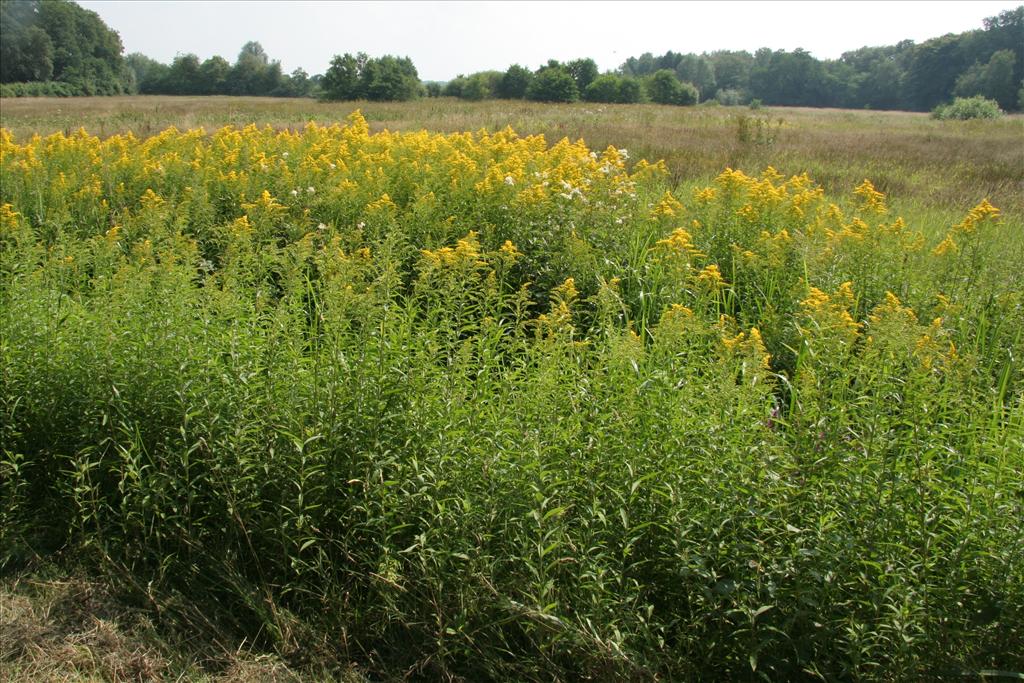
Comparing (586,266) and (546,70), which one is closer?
(586,266)

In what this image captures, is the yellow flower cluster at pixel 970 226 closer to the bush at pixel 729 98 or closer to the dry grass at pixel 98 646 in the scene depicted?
the dry grass at pixel 98 646

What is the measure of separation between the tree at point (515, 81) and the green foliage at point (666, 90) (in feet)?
55.2

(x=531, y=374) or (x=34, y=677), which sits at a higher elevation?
(x=531, y=374)

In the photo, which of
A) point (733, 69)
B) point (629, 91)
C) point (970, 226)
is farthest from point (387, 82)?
point (733, 69)

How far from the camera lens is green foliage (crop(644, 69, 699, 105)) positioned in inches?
2520

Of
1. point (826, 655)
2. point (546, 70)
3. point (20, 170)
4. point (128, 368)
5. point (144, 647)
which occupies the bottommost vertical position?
point (144, 647)

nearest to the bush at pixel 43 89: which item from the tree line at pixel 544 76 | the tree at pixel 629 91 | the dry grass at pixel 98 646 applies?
the tree line at pixel 544 76

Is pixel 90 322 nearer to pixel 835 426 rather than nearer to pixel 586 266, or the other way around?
pixel 586 266

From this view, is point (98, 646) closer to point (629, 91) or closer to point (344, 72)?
point (344, 72)

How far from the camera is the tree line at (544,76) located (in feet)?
164

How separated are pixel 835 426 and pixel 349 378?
1.90m

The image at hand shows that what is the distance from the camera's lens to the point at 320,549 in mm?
2998

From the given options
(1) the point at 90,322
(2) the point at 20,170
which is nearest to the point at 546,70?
(2) the point at 20,170

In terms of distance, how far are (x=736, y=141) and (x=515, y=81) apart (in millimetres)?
37873
